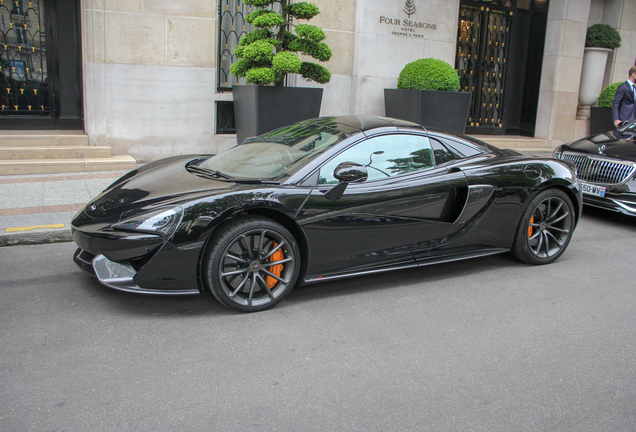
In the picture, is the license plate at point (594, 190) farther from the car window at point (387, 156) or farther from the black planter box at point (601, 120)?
the black planter box at point (601, 120)

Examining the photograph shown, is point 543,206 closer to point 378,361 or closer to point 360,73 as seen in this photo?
point 378,361

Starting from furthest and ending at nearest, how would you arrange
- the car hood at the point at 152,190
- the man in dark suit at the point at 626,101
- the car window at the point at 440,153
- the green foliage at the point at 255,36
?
1. the man in dark suit at the point at 626,101
2. the green foliage at the point at 255,36
3. the car window at the point at 440,153
4. the car hood at the point at 152,190

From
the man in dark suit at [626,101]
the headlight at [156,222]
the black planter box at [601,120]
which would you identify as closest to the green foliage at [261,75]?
the headlight at [156,222]

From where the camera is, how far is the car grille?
6805 mm

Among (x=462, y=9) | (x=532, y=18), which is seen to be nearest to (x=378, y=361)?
(x=462, y=9)

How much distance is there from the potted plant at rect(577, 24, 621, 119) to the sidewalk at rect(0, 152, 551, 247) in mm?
11758

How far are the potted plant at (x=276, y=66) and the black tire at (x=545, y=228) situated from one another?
188 inches

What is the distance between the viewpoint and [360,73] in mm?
11117

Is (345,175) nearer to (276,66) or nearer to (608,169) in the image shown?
(608,169)

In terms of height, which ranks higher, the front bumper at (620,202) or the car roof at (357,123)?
the car roof at (357,123)

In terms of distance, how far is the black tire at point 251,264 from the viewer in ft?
12.3

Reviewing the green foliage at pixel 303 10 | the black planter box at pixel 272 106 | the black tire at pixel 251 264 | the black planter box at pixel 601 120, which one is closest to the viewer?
the black tire at pixel 251 264

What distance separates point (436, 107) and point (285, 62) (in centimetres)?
324

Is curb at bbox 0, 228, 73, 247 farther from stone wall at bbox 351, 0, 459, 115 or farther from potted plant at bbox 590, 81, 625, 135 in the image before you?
potted plant at bbox 590, 81, 625, 135
